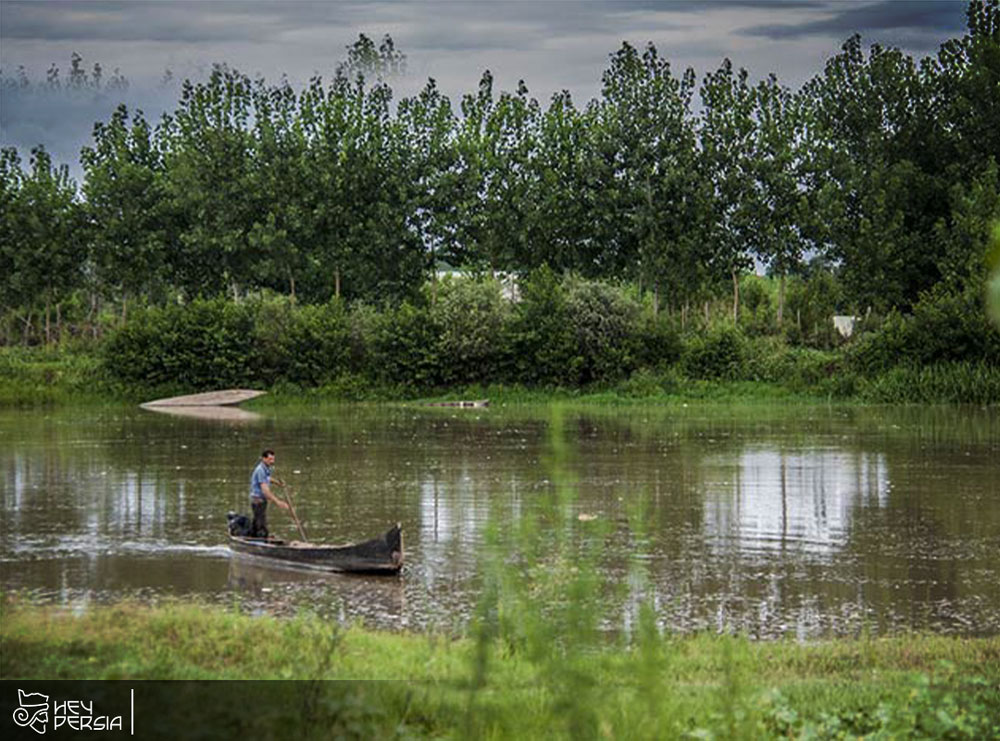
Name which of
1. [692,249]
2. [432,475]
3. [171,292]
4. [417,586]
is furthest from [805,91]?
[417,586]

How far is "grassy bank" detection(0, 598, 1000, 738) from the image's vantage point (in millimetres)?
8320

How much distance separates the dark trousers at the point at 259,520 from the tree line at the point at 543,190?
40478 millimetres

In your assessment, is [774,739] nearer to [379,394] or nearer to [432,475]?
[432,475]

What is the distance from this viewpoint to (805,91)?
7044cm

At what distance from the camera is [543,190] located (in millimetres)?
64062

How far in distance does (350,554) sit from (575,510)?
6.84 m

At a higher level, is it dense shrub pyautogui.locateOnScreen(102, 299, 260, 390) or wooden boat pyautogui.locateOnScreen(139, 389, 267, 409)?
dense shrub pyautogui.locateOnScreen(102, 299, 260, 390)

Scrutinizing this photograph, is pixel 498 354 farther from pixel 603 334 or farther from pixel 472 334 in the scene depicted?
pixel 603 334

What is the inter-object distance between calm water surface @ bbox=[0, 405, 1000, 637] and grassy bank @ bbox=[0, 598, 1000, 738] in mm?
945

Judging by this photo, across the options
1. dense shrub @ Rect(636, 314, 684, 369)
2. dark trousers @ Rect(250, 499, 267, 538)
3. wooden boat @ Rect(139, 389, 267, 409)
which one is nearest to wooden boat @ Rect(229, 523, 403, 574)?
dark trousers @ Rect(250, 499, 267, 538)

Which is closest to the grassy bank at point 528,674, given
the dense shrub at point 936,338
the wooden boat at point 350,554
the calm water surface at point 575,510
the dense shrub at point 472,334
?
the calm water surface at point 575,510

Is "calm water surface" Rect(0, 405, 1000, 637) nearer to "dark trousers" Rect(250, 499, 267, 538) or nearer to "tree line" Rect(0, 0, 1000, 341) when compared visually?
"dark trousers" Rect(250, 499, 267, 538)

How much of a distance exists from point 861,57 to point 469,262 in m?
20.8

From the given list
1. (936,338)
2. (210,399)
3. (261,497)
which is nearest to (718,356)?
(936,338)
